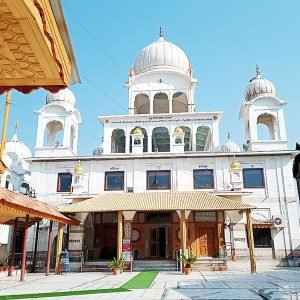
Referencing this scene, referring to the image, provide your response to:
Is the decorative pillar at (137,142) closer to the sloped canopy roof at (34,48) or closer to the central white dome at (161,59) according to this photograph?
the central white dome at (161,59)

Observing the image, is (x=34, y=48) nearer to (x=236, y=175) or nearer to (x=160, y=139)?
(x=236, y=175)

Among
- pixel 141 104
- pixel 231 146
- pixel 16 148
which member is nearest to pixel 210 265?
pixel 231 146

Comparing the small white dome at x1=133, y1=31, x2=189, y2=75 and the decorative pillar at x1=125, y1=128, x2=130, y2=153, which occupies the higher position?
the small white dome at x1=133, y1=31, x2=189, y2=75

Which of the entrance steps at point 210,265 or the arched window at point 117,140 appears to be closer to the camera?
the entrance steps at point 210,265

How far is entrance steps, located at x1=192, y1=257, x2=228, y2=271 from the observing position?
1823 cm

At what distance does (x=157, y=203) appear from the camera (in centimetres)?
1891

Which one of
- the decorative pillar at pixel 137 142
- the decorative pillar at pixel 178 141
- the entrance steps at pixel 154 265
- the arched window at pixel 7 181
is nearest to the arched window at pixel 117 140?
the decorative pillar at pixel 137 142

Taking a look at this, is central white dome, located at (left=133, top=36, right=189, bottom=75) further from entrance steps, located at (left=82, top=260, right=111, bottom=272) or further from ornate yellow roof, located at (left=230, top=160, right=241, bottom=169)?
entrance steps, located at (left=82, top=260, right=111, bottom=272)

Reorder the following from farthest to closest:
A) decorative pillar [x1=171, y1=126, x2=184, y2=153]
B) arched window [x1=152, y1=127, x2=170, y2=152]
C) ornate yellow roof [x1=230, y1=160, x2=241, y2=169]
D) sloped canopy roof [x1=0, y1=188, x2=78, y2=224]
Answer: arched window [x1=152, y1=127, x2=170, y2=152], decorative pillar [x1=171, y1=126, x2=184, y2=153], ornate yellow roof [x1=230, y1=160, x2=241, y2=169], sloped canopy roof [x1=0, y1=188, x2=78, y2=224]

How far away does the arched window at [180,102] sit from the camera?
102ft

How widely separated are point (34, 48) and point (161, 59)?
28.4m

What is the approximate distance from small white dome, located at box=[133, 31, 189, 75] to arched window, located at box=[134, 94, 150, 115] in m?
2.46

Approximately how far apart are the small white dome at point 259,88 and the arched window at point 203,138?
4.23 m

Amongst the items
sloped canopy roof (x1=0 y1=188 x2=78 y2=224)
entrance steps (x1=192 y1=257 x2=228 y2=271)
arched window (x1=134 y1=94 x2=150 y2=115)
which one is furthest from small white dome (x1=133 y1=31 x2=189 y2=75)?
entrance steps (x1=192 y1=257 x2=228 y2=271)
